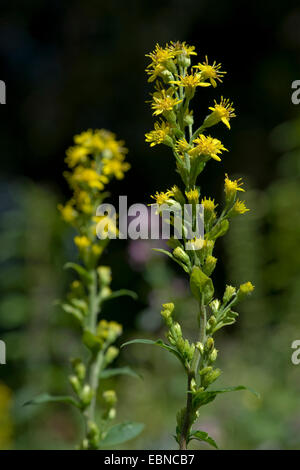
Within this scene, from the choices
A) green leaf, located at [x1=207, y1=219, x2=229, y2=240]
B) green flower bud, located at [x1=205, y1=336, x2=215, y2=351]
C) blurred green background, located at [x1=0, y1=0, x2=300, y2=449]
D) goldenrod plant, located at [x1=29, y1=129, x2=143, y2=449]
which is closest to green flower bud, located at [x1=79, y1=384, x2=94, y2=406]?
goldenrod plant, located at [x1=29, y1=129, x2=143, y2=449]

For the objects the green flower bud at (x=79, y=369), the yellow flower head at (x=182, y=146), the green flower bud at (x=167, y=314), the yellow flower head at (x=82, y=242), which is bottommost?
the green flower bud at (x=79, y=369)

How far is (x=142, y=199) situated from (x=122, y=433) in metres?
4.54

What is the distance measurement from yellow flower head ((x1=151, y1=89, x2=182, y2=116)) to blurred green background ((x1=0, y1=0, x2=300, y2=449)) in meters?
1.84

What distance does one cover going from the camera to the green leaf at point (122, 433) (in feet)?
3.98

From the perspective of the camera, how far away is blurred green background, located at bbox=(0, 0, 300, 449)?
3348 millimetres

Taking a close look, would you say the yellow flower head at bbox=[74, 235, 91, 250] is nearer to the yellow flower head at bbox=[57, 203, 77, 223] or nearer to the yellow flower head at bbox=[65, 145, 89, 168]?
the yellow flower head at bbox=[57, 203, 77, 223]

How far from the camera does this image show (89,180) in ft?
4.52

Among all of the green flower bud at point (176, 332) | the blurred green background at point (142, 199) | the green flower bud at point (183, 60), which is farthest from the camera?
the blurred green background at point (142, 199)

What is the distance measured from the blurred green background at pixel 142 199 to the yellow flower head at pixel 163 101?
1.84 meters

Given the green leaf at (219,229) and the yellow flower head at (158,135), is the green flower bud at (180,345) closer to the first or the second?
the green leaf at (219,229)

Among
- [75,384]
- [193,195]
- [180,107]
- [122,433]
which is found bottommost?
[122,433]

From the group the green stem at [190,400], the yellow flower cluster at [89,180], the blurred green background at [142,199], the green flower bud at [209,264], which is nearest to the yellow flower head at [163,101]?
the yellow flower cluster at [89,180]

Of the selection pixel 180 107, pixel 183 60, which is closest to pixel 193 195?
pixel 180 107

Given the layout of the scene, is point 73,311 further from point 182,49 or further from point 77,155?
point 182,49
